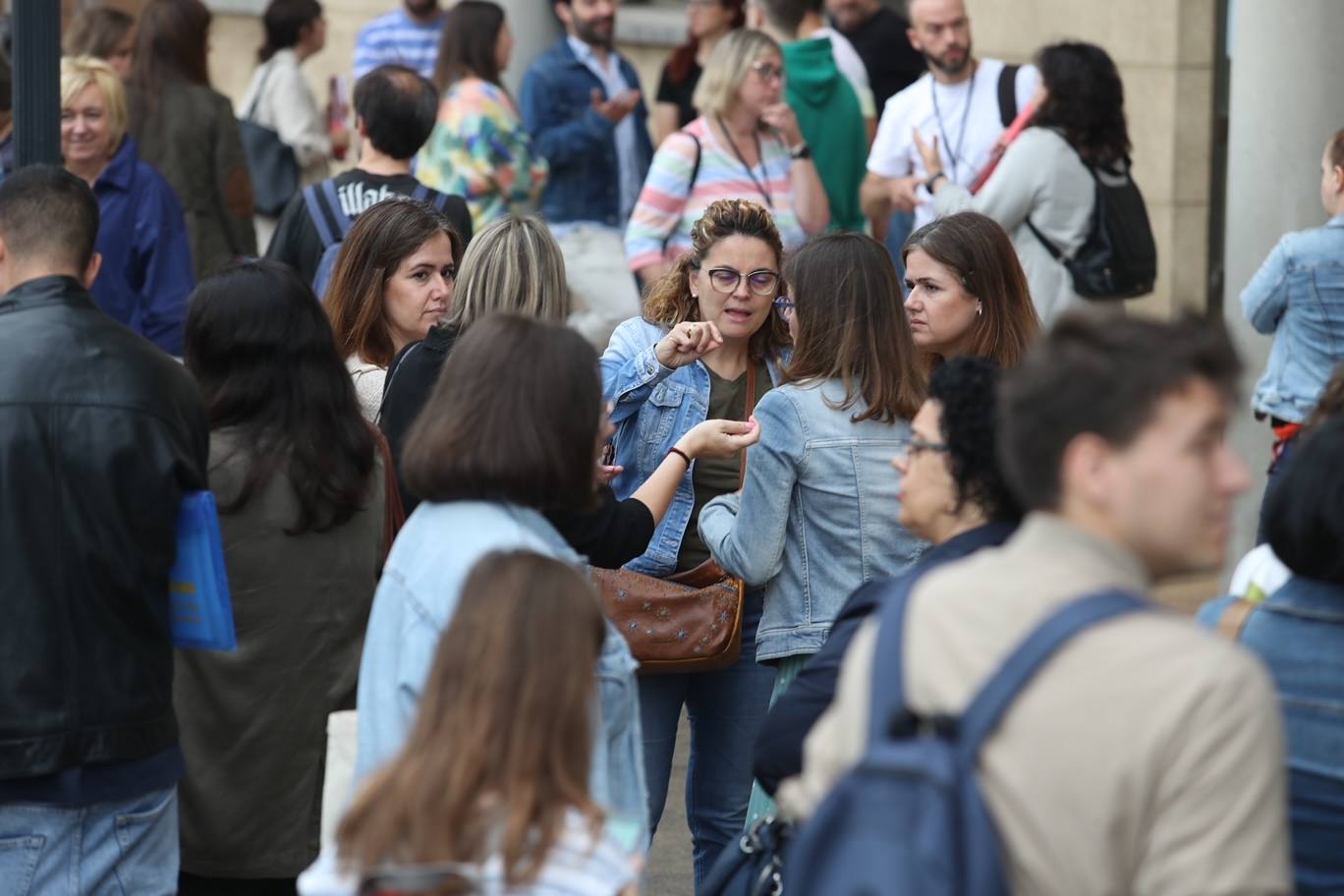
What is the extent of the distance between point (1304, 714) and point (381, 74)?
4401mm

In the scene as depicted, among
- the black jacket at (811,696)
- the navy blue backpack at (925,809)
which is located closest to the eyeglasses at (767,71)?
the black jacket at (811,696)

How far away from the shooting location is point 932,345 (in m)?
4.79

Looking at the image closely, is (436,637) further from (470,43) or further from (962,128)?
(470,43)

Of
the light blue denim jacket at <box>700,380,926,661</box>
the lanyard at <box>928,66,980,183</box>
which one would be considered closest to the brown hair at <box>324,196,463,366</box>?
the light blue denim jacket at <box>700,380,926,661</box>

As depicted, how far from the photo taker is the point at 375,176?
6488 mm

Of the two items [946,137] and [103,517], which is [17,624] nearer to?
[103,517]

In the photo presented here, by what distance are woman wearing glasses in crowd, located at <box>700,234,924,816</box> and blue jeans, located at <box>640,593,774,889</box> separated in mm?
450

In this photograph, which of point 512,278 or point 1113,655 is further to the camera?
point 512,278

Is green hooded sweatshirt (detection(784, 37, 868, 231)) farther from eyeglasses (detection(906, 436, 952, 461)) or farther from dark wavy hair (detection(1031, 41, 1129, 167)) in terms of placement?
eyeglasses (detection(906, 436, 952, 461))

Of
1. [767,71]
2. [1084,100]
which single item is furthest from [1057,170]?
[767,71]

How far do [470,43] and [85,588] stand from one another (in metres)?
4.82

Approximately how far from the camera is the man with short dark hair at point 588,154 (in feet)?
27.6

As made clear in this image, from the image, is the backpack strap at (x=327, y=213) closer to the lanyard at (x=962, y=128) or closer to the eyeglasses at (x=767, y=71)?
the eyeglasses at (x=767, y=71)

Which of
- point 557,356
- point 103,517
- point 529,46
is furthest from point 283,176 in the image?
point 557,356
